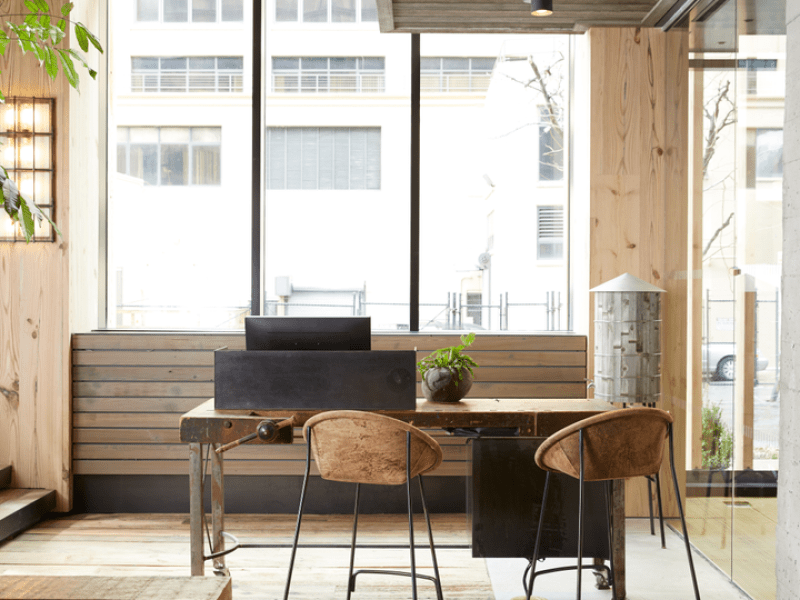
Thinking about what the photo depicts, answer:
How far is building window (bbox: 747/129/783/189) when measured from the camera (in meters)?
2.53

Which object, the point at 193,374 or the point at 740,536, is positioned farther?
the point at 193,374

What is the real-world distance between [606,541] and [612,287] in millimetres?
1186

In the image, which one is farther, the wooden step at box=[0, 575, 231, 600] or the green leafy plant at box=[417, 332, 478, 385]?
the green leafy plant at box=[417, 332, 478, 385]

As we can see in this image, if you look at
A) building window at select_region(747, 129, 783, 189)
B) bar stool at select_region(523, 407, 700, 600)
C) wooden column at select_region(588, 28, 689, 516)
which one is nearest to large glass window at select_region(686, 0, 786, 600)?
building window at select_region(747, 129, 783, 189)

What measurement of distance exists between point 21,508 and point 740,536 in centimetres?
358

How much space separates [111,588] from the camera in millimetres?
1099

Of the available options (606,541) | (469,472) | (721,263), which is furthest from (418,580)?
(721,263)

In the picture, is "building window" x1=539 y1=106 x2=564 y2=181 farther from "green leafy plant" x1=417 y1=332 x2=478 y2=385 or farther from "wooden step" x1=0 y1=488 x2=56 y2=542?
"wooden step" x1=0 y1=488 x2=56 y2=542

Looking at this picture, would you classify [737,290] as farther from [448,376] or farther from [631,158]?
[448,376]

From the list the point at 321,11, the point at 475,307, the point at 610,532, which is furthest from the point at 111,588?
the point at 321,11

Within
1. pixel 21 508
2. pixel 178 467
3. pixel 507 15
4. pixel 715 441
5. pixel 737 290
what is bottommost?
pixel 21 508

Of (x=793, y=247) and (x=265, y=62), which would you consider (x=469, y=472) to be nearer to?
(x=793, y=247)

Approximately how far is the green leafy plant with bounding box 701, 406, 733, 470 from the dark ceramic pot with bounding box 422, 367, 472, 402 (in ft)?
4.05

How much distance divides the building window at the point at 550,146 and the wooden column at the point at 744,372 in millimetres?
1600
